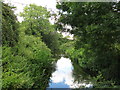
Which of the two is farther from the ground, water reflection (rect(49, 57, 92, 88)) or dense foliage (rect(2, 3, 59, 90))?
dense foliage (rect(2, 3, 59, 90))

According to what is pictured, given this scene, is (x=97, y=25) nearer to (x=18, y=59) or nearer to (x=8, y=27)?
(x=18, y=59)

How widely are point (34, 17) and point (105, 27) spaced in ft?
76.6

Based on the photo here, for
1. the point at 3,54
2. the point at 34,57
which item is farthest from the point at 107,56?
the point at 34,57

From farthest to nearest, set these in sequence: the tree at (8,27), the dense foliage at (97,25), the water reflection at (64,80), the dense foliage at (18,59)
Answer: the water reflection at (64,80), the tree at (8,27), the dense foliage at (18,59), the dense foliage at (97,25)

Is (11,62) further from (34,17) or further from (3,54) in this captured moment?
(34,17)

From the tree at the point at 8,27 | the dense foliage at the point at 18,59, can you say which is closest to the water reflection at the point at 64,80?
the dense foliage at the point at 18,59

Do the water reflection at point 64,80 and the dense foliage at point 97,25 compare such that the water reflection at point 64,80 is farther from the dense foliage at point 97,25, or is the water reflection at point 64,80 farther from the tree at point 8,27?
the tree at point 8,27

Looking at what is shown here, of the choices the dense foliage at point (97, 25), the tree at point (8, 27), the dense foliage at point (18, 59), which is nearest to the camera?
the dense foliage at point (97, 25)

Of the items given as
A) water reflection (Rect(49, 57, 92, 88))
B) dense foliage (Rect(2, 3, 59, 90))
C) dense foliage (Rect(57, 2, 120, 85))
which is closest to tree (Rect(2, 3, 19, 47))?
dense foliage (Rect(2, 3, 59, 90))

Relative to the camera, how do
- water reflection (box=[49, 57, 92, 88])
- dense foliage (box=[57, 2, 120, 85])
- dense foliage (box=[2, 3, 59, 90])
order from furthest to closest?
water reflection (box=[49, 57, 92, 88]) < dense foliage (box=[2, 3, 59, 90]) < dense foliage (box=[57, 2, 120, 85])

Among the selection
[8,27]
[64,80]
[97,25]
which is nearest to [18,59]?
[8,27]

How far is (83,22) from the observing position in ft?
22.5

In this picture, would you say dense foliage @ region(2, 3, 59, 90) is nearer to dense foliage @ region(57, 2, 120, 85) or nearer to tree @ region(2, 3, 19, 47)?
tree @ region(2, 3, 19, 47)

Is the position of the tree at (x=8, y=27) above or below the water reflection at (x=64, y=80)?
above
